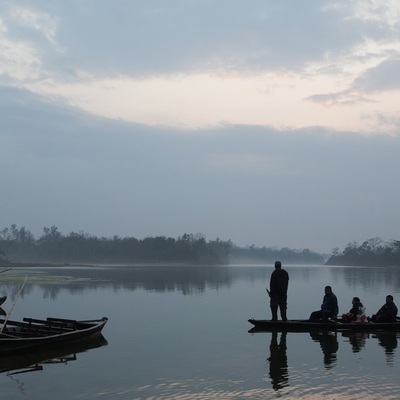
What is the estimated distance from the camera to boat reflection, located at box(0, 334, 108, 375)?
14629 mm

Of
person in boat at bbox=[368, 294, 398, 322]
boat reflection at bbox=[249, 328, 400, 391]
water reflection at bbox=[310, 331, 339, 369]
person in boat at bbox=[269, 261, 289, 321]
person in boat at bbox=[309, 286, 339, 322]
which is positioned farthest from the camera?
person in boat at bbox=[269, 261, 289, 321]

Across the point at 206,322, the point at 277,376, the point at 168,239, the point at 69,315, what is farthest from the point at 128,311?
the point at 168,239

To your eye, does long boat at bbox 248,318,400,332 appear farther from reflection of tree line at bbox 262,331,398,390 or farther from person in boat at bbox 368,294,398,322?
person in boat at bbox 368,294,398,322

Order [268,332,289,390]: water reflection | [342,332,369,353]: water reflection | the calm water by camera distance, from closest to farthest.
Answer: the calm water
[268,332,289,390]: water reflection
[342,332,369,353]: water reflection

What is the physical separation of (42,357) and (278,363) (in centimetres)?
695

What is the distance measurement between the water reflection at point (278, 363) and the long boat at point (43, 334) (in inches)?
248

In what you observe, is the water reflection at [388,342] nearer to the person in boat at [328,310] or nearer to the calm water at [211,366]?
the calm water at [211,366]

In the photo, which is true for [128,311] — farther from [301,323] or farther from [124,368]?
[124,368]

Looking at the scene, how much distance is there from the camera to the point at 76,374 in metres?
13.9

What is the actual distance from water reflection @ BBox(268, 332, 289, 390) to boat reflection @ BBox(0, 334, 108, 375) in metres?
5.79

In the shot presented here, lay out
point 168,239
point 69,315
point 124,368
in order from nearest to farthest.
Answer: point 124,368 → point 69,315 → point 168,239

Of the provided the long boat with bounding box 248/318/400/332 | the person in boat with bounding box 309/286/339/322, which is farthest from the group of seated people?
the long boat with bounding box 248/318/400/332

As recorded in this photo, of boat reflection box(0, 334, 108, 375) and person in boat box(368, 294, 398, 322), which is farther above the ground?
person in boat box(368, 294, 398, 322)

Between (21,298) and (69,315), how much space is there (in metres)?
11.4
